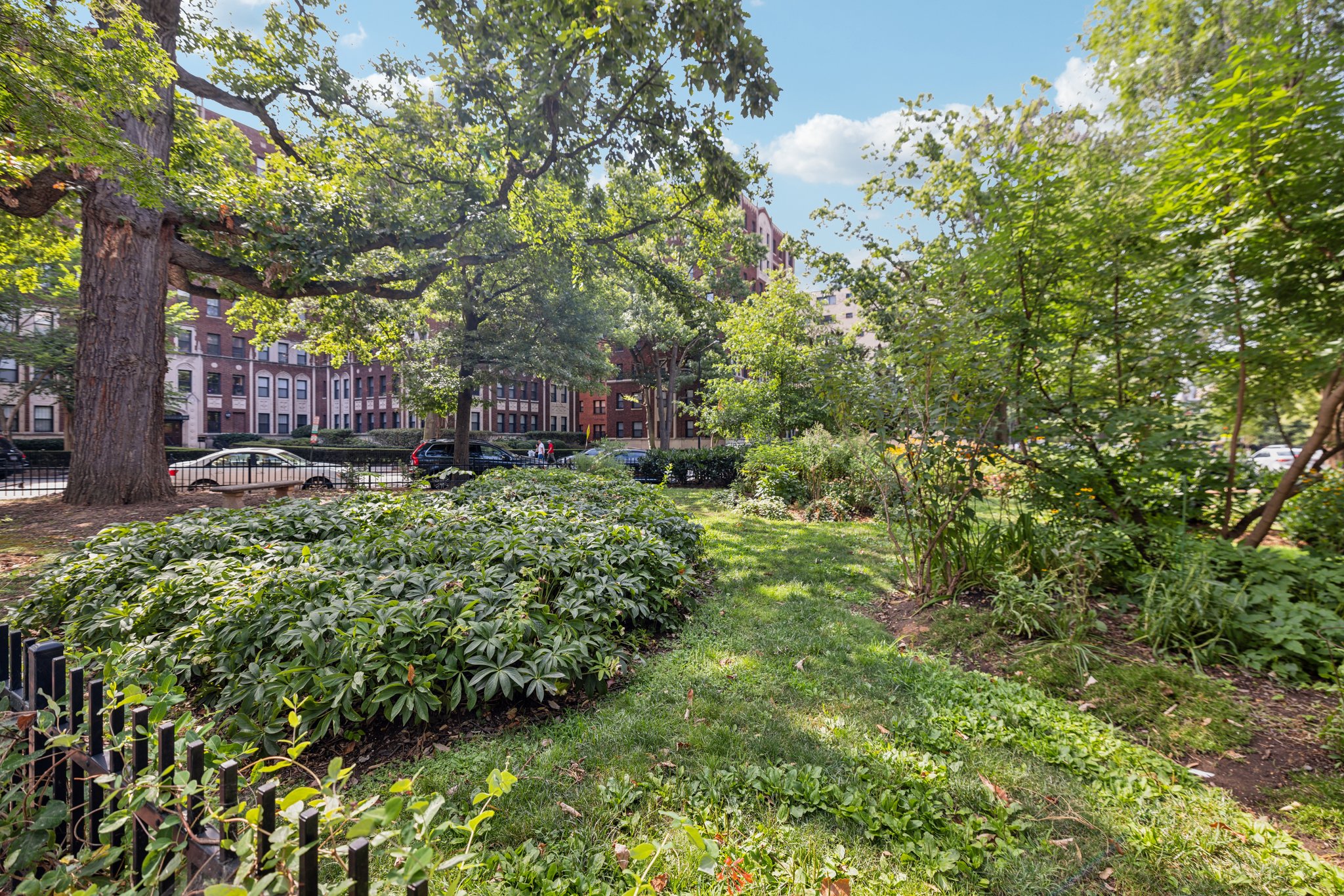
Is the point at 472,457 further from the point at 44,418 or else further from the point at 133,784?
the point at 44,418

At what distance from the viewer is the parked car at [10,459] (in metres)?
18.3

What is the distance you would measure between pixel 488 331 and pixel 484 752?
21622mm

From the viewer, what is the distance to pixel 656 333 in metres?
34.6

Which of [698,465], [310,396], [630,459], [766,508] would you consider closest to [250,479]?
[630,459]

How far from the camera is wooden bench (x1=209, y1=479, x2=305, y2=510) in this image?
10258 mm

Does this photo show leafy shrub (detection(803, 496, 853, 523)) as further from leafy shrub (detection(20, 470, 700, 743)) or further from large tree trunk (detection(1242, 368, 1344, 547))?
large tree trunk (detection(1242, 368, 1344, 547))

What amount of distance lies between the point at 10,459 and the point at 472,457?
617 inches

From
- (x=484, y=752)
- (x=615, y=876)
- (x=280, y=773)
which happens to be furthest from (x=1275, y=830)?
(x=280, y=773)

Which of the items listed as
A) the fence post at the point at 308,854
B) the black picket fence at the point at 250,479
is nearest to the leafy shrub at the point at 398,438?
the black picket fence at the point at 250,479

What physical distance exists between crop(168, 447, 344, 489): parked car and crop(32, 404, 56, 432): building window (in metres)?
34.1

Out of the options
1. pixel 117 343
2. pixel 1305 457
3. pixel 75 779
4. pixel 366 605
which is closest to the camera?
pixel 75 779

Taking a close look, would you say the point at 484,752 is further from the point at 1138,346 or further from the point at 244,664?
the point at 1138,346

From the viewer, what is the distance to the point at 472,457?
23.2 m

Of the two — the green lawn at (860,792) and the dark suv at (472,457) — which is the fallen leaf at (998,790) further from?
the dark suv at (472,457)
